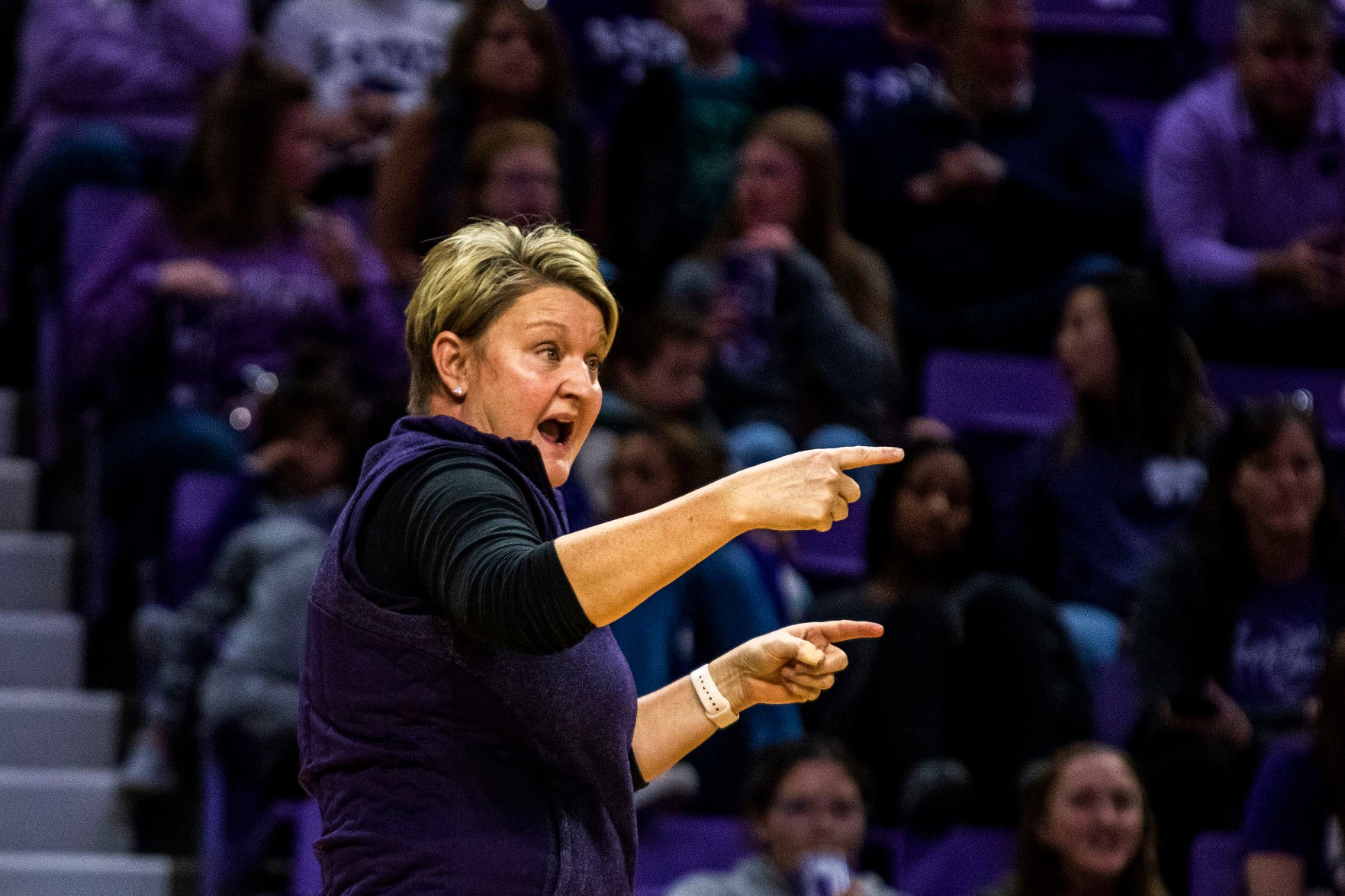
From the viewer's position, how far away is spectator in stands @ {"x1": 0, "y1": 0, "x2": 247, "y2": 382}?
501cm

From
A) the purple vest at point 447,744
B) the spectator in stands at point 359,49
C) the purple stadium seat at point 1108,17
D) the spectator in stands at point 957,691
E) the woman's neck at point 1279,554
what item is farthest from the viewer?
the purple stadium seat at point 1108,17

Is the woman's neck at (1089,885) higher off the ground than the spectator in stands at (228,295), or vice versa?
the spectator in stands at (228,295)

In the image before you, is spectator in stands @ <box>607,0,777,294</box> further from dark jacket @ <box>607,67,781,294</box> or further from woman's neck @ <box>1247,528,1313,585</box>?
woman's neck @ <box>1247,528,1313,585</box>

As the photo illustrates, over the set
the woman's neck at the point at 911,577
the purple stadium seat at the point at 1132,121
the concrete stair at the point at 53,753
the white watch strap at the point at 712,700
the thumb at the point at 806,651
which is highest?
the purple stadium seat at the point at 1132,121

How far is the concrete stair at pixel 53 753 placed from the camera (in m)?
4.09

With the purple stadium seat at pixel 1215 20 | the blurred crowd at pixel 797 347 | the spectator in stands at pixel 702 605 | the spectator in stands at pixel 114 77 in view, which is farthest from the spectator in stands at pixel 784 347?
the purple stadium seat at pixel 1215 20

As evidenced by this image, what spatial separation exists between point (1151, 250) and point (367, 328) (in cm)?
213

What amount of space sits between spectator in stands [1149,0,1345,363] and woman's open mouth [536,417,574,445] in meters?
3.71

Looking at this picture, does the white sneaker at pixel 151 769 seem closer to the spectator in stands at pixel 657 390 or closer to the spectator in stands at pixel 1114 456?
the spectator in stands at pixel 657 390

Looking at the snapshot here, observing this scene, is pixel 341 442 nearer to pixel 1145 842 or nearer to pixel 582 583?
pixel 1145 842

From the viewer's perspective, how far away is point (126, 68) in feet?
16.9

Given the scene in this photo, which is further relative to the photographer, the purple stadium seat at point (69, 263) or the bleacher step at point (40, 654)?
the purple stadium seat at point (69, 263)

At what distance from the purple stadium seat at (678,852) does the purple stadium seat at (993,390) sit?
1440 mm

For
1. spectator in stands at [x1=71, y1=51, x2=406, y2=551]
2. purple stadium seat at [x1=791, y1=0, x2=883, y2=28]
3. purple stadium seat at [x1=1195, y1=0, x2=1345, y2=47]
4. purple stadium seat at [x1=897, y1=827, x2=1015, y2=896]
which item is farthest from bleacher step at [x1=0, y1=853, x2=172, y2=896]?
purple stadium seat at [x1=1195, y1=0, x2=1345, y2=47]
